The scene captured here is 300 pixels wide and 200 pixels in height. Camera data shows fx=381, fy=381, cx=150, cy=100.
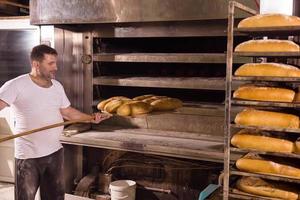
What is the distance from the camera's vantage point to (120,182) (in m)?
3.67

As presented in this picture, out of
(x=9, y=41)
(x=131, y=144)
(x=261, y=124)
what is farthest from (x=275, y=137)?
(x=9, y=41)

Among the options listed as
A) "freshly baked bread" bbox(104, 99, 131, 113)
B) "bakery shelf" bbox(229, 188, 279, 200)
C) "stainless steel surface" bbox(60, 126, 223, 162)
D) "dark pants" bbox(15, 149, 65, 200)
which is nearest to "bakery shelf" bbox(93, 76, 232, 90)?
"freshly baked bread" bbox(104, 99, 131, 113)

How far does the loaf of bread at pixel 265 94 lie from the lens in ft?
6.48

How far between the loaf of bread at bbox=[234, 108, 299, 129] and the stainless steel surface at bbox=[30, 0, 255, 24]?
46.3 inches

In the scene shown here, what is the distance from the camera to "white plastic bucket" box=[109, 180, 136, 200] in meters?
3.56

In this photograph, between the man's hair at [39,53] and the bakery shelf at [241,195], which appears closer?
the bakery shelf at [241,195]

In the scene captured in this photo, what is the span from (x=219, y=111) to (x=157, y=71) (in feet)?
3.03

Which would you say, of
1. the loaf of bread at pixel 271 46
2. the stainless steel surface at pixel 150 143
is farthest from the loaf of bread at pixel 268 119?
the stainless steel surface at pixel 150 143

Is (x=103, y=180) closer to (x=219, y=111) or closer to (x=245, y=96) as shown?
(x=219, y=111)

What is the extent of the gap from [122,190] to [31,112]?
1.16 metres

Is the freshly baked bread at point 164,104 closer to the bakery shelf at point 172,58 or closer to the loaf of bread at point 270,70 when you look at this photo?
the bakery shelf at point 172,58

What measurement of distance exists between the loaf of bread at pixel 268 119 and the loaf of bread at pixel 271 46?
33cm

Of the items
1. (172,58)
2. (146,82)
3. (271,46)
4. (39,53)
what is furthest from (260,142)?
(39,53)

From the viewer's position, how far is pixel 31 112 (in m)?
2.99
